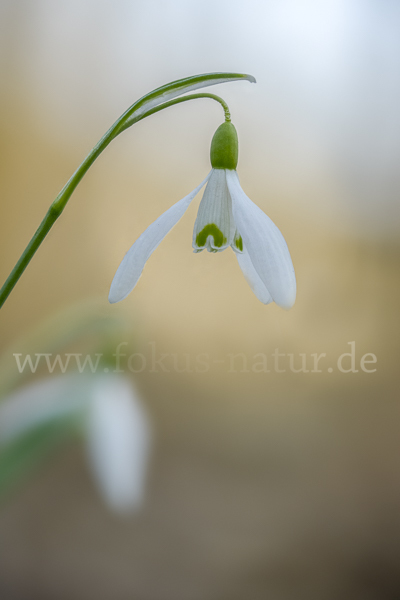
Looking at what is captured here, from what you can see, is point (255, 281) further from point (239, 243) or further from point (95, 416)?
point (95, 416)

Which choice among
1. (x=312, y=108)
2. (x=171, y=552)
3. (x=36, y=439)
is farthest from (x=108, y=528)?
(x=312, y=108)

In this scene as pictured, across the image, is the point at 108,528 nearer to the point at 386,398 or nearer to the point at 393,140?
the point at 386,398

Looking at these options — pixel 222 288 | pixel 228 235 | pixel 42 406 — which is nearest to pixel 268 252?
pixel 228 235

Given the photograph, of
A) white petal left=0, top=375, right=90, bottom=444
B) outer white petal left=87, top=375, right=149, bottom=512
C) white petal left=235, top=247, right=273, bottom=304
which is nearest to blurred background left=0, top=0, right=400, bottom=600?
outer white petal left=87, top=375, right=149, bottom=512

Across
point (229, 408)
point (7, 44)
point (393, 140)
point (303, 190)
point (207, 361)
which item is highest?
point (7, 44)

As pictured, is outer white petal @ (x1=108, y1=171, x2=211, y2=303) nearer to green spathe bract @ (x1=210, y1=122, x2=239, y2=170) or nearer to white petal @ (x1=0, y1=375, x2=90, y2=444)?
green spathe bract @ (x1=210, y1=122, x2=239, y2=170)

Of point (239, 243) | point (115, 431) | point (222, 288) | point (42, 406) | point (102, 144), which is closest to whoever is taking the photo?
point (102, 144)

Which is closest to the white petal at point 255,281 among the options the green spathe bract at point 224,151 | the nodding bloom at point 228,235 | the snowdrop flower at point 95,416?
the nodding bloom at point 228,235
